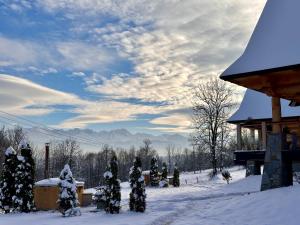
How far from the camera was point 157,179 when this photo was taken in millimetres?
43250

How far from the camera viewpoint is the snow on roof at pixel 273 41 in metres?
13.1

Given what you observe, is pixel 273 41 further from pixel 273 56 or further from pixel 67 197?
pixel 67 197

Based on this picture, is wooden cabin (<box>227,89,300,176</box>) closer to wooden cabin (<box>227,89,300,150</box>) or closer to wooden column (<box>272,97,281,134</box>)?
wooden cabin (<box>227,89,300,150</box>)

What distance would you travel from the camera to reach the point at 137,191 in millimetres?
21578

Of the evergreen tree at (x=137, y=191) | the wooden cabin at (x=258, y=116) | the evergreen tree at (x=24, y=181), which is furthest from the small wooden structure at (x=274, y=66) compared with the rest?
the evergreen tree at (x=24, y=181)

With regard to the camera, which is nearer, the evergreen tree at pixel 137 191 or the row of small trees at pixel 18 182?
the evergreen tree at pixel 137 191

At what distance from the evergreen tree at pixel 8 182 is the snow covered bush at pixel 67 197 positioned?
5.05m

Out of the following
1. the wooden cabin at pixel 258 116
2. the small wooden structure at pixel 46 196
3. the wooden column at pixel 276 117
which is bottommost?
the small wooden structure at pixel 46 196

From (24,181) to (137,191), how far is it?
8.29 m

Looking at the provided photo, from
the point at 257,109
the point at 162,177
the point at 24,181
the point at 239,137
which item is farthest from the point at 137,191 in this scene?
the point at 162,177

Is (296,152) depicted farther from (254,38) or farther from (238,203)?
(254,38)

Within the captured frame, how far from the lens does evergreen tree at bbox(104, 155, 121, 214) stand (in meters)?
21.1

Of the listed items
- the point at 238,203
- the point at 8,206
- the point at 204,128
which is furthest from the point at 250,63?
the point at 204,128

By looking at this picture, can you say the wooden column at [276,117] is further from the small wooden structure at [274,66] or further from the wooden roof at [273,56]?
the wooden roof at [273,56]
